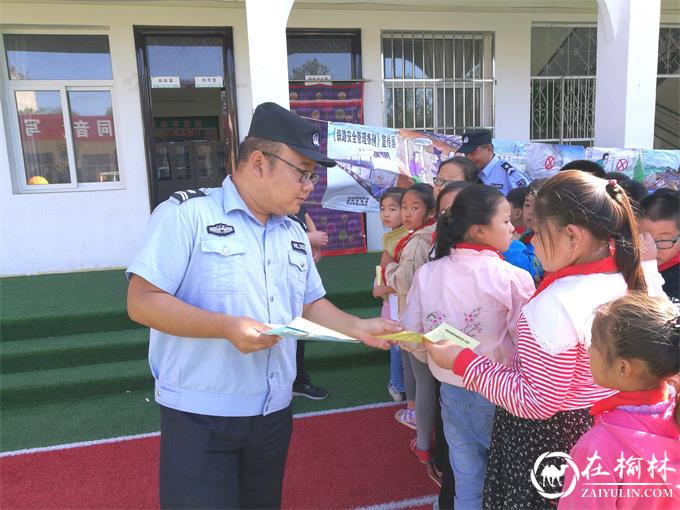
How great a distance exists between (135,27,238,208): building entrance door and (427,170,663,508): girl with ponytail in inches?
218

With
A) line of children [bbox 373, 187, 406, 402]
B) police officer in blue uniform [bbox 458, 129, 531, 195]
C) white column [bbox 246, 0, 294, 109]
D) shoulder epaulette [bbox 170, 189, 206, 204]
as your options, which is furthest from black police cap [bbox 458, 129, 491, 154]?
shoulder epaulette [bbox 170, 189, 206, 204]

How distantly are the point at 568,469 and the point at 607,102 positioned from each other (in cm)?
529

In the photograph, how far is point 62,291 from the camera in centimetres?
508

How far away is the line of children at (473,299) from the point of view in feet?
6.19

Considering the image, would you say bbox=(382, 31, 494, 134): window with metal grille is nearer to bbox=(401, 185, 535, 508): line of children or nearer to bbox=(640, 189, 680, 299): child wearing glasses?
bbox=(640, 189, 680, 299): child wearing glasses

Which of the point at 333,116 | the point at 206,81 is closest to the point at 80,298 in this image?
the point at 206,81

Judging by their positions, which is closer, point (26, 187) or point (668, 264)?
point (668, 264)

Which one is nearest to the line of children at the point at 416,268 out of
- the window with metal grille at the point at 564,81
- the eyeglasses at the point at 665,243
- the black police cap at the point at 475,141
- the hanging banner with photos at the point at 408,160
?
the eyeglasses at the point at 665,243

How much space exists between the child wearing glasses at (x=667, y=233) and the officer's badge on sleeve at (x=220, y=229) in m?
1.91

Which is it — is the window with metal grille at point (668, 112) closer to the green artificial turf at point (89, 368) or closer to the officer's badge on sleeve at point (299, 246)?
the green artificial turf at point (89, 368)

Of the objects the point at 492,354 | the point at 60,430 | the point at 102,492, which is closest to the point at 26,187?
the point at 60,430

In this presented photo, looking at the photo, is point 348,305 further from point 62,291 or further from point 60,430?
point 62,291

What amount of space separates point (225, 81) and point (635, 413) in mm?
6146

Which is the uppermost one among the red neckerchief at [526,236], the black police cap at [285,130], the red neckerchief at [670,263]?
the black police cap at [285,130]
